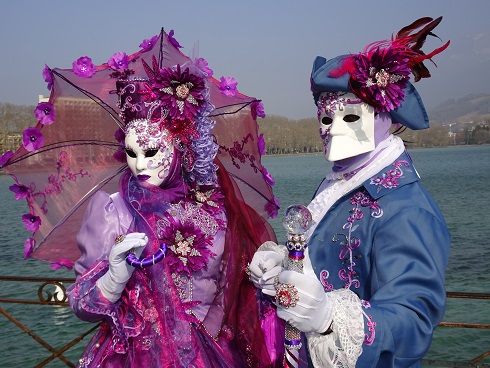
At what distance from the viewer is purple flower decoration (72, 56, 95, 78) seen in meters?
2.58

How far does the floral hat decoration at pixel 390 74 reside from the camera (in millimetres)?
1996

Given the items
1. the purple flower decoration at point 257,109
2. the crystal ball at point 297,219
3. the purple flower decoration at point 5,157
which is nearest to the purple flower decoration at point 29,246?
the purple flower decoration at point 5,157

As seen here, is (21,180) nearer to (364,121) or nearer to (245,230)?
(245,230)

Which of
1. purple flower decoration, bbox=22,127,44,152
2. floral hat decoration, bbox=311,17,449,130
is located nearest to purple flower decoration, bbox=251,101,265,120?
floral hat decoration, bbox=311,17,449,130

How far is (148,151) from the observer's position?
2395 mm

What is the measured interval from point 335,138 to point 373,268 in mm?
571

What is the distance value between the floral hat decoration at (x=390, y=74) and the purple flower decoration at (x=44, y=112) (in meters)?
1.33

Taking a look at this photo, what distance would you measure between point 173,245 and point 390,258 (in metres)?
1.13

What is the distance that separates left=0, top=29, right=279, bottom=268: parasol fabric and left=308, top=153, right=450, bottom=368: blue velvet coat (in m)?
1.17

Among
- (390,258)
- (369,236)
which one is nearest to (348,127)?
(369,236)

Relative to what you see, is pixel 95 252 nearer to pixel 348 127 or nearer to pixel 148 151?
pixel 148 151

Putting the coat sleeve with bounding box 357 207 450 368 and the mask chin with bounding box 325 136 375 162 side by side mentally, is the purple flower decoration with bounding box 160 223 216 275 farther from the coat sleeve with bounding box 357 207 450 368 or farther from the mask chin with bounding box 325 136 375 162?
the coat sleeve with bounding box 357 207 450 368

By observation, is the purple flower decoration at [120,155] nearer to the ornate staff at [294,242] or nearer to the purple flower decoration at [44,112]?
the purple flower decoration at [44,112]

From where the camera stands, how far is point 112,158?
9.21 feet
